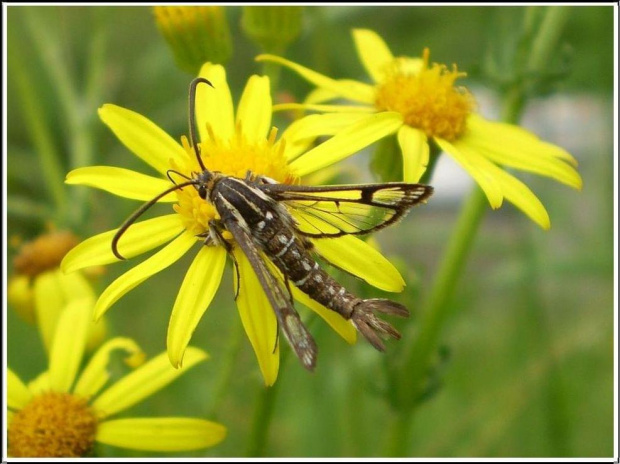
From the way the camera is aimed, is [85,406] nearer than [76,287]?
Yes

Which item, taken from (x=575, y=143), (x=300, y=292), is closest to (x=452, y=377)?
(x=575, y=143)

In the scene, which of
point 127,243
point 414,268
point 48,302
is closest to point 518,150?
point 414,268

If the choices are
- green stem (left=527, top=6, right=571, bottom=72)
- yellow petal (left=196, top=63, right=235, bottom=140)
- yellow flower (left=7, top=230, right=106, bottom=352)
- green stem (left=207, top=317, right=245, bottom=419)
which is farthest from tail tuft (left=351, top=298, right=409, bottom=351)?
green stem (left=527, top=6, right=571, bottom=72)

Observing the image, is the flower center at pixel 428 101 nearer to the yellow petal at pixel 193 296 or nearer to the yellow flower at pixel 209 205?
the yellow flower at pixel 209 205

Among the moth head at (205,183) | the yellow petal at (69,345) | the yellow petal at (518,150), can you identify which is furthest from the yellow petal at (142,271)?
the yellow petal at (518,150)

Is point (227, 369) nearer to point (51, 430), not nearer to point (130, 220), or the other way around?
point (51, 430)

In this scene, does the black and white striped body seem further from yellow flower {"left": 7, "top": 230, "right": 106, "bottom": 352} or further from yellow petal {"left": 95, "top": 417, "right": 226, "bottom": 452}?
yellow flower {"left": 7, "top": 230, "right": 106, "bottom": 352}
